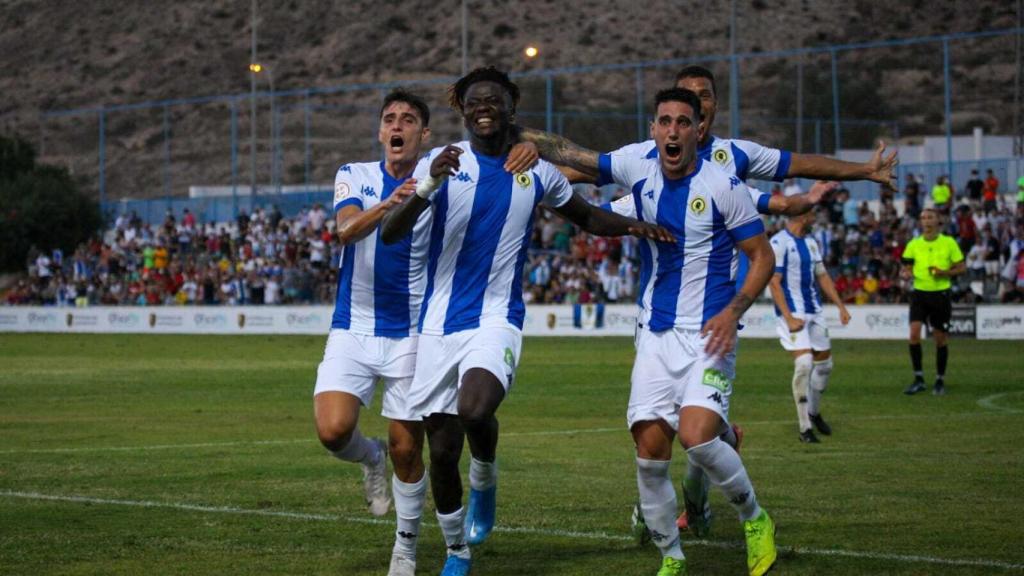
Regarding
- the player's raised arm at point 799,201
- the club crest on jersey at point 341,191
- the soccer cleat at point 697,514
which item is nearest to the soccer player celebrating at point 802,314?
the soccer cleat at point 697,514

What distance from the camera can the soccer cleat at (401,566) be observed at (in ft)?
27.8

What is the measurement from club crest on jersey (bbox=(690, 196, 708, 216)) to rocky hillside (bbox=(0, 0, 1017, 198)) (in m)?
66.8

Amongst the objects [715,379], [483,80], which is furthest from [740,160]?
[483,80]

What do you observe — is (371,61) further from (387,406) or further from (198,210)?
(387,406)

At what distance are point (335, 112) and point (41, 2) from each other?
27.6 m

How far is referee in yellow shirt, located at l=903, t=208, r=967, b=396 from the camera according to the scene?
871 inches

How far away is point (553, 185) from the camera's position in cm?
902

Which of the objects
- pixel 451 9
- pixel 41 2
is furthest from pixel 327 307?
pixel 41 2

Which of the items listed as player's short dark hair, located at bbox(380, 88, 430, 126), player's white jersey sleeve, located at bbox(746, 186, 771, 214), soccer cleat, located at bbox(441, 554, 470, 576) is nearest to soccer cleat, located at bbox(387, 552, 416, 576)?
soccer cleat, located at bbox(441, 554, 470, 576)

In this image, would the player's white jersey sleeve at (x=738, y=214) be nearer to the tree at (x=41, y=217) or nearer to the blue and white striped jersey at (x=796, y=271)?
the blue and white striped jersey at (x=796, y=271)

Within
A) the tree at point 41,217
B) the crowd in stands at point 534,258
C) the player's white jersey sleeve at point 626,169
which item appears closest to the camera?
the player's white jersey sleeve at point 626,169

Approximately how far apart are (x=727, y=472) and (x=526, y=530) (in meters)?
2.10

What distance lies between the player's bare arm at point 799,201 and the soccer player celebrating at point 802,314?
23.6 ft

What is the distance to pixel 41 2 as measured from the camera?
4321 inches
